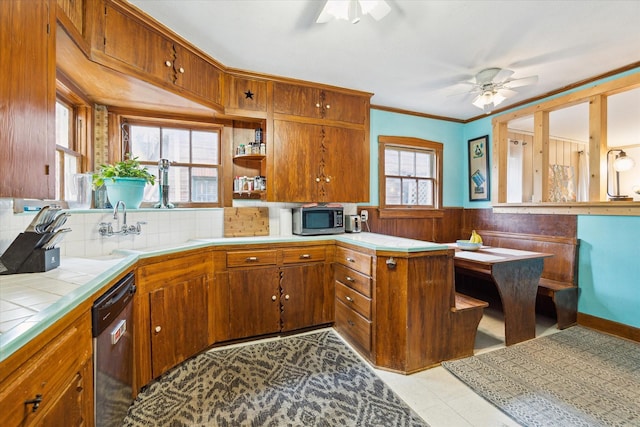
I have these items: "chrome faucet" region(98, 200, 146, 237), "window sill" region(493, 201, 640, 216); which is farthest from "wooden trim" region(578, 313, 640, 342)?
"chrome faucet" region(98, 200, 146, 237)

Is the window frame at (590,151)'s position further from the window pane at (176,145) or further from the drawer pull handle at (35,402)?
the drawer pull handle at (35,402)

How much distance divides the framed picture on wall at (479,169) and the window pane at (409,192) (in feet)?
2.87

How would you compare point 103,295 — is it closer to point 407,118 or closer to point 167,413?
point 167,413

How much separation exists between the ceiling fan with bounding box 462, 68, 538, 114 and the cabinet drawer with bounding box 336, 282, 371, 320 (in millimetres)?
2388

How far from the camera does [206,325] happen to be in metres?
2.29

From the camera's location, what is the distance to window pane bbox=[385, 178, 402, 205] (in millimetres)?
3758

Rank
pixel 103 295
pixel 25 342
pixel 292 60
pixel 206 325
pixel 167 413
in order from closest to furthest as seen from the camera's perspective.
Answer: pixel 25 342, pixel 103 295, pixel 167 413, pixel 206 325, pixel 292 60

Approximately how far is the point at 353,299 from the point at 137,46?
8.49 feet

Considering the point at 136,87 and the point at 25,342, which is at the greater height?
the point at 136,87

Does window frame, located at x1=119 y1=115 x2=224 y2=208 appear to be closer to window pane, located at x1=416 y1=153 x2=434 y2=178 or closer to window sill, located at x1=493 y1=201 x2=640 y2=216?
window pane, located at x1=416 y1=153 x2=434 y2=178

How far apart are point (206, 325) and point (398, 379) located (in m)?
1.60

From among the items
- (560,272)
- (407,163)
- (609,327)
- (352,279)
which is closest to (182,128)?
(352,279)

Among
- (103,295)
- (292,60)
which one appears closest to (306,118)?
(292,60)

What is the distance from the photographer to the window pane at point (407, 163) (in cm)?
384
